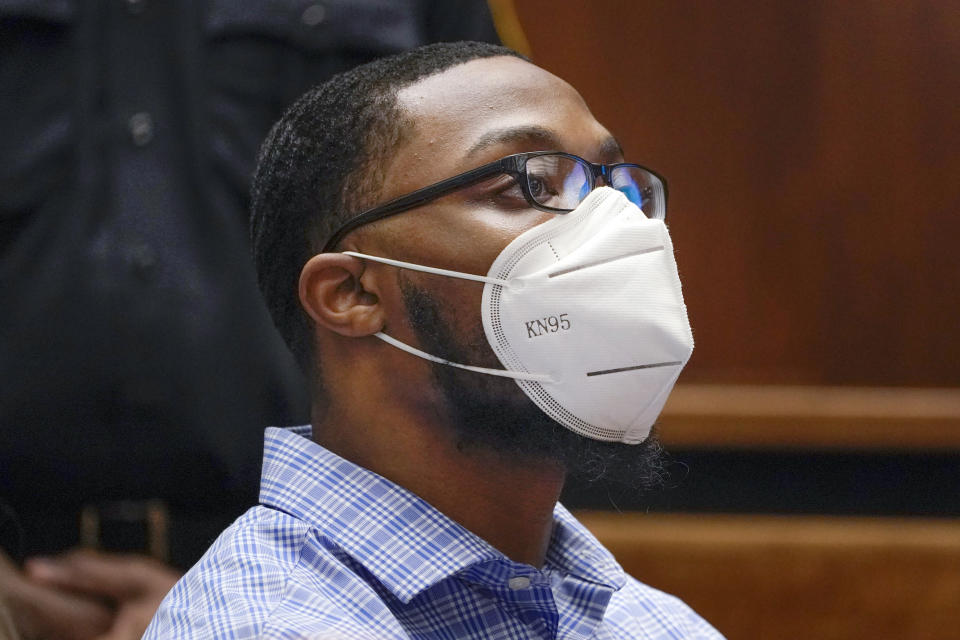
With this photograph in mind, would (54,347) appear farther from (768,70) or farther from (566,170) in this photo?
(768,70)

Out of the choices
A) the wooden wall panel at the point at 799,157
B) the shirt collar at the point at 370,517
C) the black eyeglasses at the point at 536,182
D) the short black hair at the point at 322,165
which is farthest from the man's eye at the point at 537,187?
the wooden wall panel at the point at 799,157

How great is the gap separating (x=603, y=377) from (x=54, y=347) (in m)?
0.66

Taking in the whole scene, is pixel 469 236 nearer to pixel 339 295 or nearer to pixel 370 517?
pixel 339 295

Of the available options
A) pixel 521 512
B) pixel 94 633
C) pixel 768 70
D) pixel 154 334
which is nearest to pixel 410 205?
pixel 521 512

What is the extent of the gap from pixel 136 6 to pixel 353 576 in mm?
792

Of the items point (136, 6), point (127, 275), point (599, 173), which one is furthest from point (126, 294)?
point (599, 173)

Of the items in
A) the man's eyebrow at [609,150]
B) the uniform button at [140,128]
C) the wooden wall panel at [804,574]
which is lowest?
the wooden wall panel at [804,574]

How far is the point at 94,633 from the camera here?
4.25 feet

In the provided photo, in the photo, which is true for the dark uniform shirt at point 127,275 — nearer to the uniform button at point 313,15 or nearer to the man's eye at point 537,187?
the uniform button at point 313,15

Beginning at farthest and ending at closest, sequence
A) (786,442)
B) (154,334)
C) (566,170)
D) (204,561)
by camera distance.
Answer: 1. (786,442)
2. (154,334)
3. (566,170)
4. (204,561)

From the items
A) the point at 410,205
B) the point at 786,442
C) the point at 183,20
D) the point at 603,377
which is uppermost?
the point at 183,20

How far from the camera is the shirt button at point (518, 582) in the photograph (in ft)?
3.43

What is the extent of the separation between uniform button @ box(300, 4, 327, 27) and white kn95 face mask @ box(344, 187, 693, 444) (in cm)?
56

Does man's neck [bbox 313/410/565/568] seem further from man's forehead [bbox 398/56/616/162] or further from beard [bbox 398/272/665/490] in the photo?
man's forehead [bbox 398/56/616/162]
